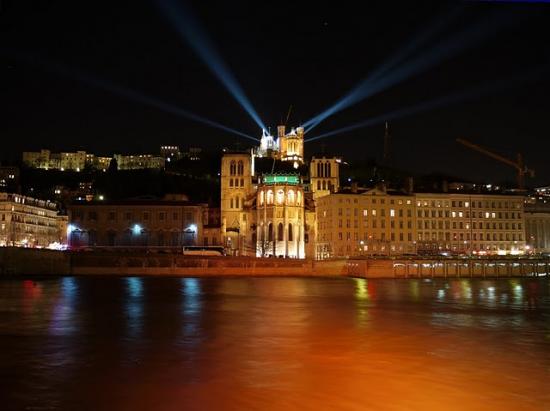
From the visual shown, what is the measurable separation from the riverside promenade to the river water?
45507mm

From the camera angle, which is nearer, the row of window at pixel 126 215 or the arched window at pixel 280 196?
the arched window at pixel 280 196

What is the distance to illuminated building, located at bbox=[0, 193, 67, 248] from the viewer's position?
106m

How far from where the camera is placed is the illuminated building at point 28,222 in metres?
106

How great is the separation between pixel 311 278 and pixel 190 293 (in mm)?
34428

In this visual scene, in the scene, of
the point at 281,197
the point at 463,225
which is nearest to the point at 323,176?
the point at 281,197

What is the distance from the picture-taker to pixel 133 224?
108125 mm

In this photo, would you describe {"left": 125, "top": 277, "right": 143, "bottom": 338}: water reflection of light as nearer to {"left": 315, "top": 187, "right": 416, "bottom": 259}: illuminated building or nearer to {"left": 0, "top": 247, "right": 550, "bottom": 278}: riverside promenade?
A: {"left": 0, "top": 247, "right": 550, "bottom": 278}: riverside promenade

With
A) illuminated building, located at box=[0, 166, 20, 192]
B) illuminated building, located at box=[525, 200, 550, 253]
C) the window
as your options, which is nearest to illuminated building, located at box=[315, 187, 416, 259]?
the window

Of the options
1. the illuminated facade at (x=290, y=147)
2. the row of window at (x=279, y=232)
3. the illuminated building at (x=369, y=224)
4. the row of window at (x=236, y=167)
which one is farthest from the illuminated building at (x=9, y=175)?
the illuminated building at (x=369, y=224)

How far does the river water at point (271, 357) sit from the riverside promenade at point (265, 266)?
45507mm

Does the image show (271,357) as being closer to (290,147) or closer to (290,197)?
(290,197)

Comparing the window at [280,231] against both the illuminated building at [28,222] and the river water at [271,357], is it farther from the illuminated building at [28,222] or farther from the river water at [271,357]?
the river water at [271,357]

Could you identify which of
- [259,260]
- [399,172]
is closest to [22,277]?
[259,260]

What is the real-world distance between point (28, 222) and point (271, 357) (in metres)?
105
